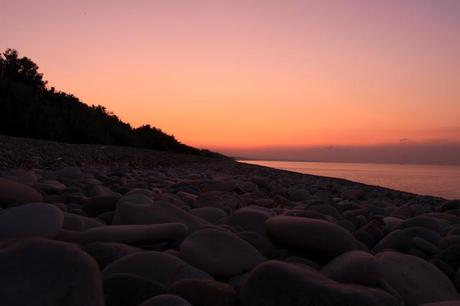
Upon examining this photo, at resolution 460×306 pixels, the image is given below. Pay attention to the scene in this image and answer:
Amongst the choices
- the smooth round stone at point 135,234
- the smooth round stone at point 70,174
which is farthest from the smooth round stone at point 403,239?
the smooth round stone at point 70,174

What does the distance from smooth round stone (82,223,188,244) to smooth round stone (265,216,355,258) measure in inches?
15.9

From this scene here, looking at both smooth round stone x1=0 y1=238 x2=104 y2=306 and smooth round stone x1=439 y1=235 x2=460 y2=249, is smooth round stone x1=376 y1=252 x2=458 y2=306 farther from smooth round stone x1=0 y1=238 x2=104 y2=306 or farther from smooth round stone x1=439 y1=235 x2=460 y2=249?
smooth round stone x1=0 y1=238 x2=104 y2=306

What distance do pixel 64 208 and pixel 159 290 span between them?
4.30 feet

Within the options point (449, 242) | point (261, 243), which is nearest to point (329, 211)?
point (449, 242)

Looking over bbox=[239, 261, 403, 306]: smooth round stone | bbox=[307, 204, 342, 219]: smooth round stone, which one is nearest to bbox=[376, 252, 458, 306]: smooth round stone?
bbox=[239, 261, 403, 306]: smooth round stone

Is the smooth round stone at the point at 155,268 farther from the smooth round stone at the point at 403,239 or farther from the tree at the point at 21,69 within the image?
the tree at the point at 21,69

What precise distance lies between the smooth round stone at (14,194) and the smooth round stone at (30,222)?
0.57 m

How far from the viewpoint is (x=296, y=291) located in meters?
1.15

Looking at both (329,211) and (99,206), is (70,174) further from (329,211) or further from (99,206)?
(329,211)

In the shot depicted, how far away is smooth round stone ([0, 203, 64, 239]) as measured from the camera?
59.1 inches

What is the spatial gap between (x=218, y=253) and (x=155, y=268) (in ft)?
0.91

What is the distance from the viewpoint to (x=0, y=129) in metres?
14.5

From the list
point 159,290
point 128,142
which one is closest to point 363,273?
point 159,290

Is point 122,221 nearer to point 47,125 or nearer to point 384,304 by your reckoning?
point 384,304
